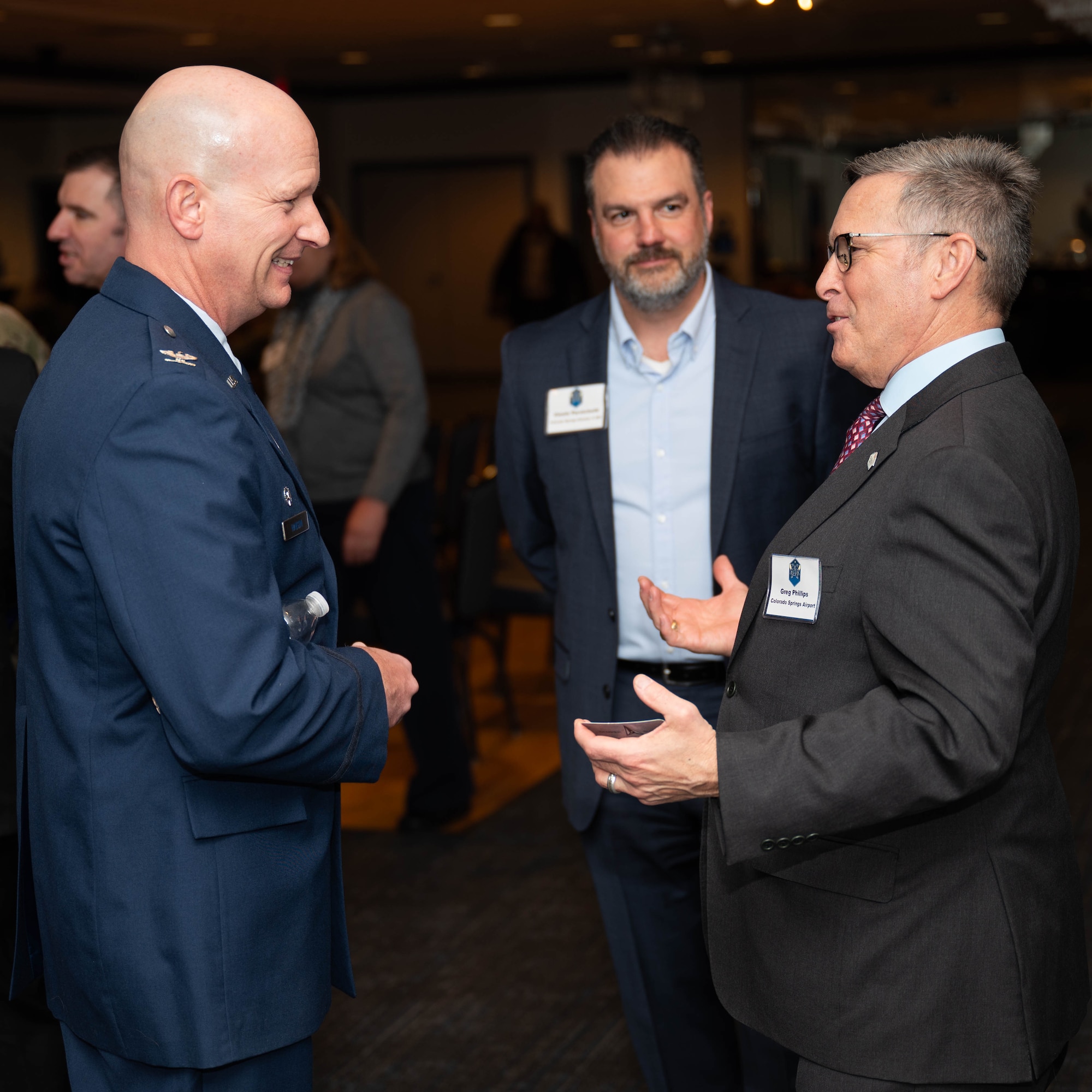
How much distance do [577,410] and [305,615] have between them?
92cm

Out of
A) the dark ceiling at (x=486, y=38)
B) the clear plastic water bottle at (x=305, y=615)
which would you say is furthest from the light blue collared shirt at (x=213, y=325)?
the dark ceiling at (x=486, y=38)

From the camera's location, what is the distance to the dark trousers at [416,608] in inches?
158

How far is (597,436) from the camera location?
235 cm

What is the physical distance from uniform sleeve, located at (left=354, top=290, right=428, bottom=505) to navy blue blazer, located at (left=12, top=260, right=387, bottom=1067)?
2.22 m

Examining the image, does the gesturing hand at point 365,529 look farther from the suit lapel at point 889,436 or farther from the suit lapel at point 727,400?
the suit lapel at point 889,436

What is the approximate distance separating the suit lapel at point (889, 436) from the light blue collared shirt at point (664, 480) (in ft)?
2.45

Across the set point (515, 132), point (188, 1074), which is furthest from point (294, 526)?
point (515, 132)

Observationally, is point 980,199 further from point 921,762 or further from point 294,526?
point 294,526

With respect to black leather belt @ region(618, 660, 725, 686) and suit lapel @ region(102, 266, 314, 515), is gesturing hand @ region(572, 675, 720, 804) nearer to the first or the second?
suit lapel @ region(102, 266, 314, 515)

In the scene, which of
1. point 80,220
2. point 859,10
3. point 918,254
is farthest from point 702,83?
point 918,254

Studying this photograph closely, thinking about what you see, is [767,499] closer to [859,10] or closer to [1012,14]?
[859,10]

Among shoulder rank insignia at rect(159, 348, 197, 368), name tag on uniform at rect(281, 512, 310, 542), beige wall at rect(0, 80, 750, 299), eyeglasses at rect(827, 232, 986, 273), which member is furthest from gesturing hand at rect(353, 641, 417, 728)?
beige wall at rect(0, 80, 750, 299)

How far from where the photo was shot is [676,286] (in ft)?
7.55

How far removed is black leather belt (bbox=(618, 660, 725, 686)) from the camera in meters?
2.28
